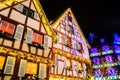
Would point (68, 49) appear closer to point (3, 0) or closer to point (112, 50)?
point (3, 0)

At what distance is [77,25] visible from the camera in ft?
69.7

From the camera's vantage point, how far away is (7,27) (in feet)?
39.0

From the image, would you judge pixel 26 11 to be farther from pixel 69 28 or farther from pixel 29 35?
pixel 69 28

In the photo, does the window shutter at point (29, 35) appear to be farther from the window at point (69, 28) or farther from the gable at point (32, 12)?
the window at point (69, 28)

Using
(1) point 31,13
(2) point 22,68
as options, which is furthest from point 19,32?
(2) point 22,68

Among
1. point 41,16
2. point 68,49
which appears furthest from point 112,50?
point 41,16

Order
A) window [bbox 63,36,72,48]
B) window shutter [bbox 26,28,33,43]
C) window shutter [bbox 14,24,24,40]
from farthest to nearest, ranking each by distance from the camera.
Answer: window [bbox 63,36,72,48], window shutter [bbox 26,28,33,43], window shutter [bbox 14,24,24,40]

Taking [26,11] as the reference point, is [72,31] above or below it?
below

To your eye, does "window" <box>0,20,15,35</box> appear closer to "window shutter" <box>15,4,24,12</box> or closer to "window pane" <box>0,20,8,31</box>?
"window pane" <box>0,20,8,31</box>

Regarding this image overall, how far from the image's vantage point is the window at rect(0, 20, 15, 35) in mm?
11648

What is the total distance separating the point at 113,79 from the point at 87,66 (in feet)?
76.0

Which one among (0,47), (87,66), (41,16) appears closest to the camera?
(0,47)

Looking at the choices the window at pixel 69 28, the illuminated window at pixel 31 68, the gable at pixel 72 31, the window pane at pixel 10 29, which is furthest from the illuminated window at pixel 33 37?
the window at pixel 69 28

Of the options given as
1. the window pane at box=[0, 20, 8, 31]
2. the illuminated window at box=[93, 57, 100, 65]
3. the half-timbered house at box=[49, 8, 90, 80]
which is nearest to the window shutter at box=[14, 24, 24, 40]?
the window pane at box=[0, 20, 8, 31]
